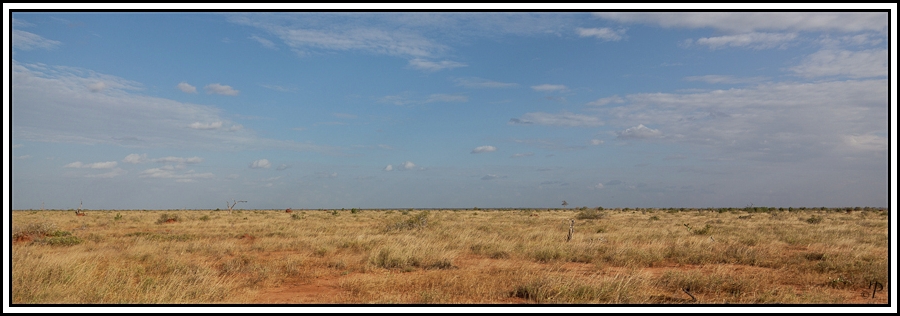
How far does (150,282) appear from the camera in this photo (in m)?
10.6

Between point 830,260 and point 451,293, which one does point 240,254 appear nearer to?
point 451,293

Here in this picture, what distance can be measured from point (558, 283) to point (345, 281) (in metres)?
4.95
